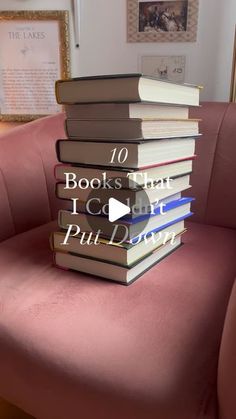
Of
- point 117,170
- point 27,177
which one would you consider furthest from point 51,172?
point 117,170

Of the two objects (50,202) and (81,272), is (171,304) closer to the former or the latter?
(81,272)

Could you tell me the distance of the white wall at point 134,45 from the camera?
3.49ft

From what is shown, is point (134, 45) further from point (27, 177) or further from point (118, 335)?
point (118, 335)

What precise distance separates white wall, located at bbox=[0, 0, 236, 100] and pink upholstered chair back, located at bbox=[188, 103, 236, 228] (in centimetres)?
19

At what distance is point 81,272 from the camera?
0.69m

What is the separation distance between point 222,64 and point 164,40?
0.20 metres

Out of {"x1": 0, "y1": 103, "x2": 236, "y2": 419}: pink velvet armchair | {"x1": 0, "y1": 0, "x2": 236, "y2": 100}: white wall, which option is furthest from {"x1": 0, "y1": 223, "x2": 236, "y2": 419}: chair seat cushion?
{"x1": 0, "y1": 0, "x2": 236, "y2": 100}: white wall

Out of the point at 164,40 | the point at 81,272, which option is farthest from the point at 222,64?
the point at 81,272

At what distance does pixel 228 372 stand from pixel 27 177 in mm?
688

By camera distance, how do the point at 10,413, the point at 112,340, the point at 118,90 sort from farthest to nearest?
the point at 10,413 → the point at 118,90 → the point at 112,340

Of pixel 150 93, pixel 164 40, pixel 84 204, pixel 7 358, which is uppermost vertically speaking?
pixel 164 40

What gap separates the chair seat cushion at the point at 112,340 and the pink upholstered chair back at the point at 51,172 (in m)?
0.22

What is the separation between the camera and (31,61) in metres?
1.21

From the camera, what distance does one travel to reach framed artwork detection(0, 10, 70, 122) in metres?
1.17
